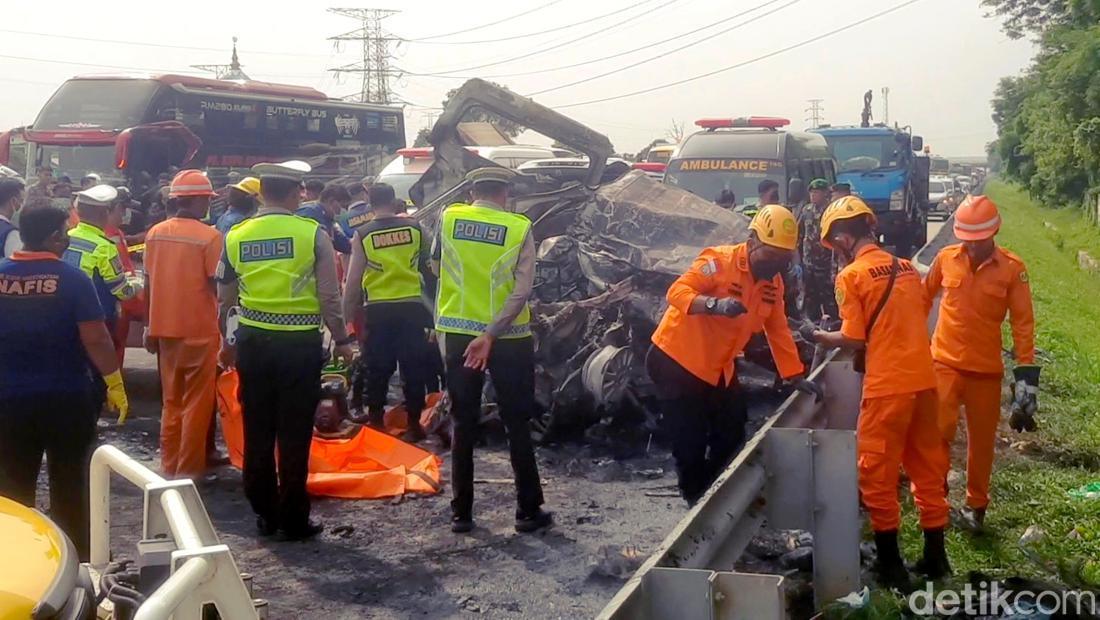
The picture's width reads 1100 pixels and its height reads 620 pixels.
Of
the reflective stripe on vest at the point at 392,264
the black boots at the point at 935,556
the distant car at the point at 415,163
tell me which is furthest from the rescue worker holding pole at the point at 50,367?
the distant car at the point at 415,163

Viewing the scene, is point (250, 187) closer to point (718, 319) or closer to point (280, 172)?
point (280, 172)

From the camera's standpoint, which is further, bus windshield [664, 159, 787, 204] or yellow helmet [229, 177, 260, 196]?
bus windshield [664, 159, 787, 204]

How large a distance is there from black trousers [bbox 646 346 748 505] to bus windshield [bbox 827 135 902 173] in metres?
14.6

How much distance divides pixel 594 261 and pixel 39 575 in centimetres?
627

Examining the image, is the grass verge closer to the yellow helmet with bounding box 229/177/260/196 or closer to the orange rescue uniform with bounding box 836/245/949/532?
the orange rescue uniform with bounding box 836/245/949/532

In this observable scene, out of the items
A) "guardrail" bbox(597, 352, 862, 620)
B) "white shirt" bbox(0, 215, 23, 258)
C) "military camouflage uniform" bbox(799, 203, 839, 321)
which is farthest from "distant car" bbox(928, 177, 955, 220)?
"guardrail" bbox(597, 352, 862, 620)

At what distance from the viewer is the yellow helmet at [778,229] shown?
523 cm

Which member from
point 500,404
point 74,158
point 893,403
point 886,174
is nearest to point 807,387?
point 893,403

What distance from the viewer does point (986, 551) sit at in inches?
211

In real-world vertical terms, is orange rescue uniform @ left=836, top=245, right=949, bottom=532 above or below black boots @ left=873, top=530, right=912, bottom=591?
above

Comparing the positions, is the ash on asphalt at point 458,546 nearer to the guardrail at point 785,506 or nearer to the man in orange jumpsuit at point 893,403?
the guardrail at point 785,506

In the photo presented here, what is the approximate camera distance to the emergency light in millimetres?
14897

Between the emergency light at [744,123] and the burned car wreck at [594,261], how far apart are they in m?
3.99

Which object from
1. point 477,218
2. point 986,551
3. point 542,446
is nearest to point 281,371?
point 477,218
